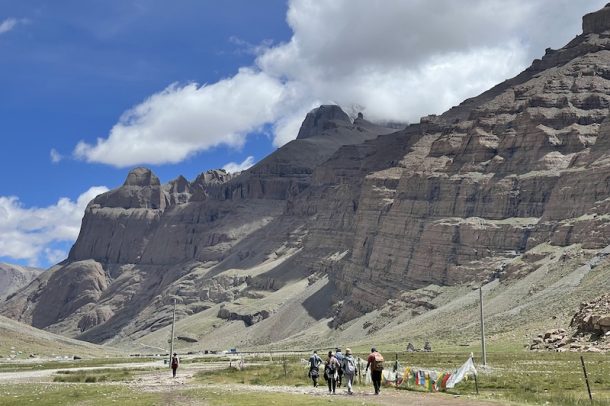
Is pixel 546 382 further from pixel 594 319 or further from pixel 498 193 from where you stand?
pixel 498 193

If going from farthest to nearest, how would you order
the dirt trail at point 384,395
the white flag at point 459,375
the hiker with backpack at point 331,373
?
the white flag at point 459,375
the hiker with backpack at point 331,373
the dirt trail at point 384,395

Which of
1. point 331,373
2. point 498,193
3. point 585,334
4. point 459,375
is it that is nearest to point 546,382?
point 459,375

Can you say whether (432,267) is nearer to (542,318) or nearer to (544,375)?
(542,318)

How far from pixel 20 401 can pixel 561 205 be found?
414 feet

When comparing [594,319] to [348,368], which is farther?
[594,319]

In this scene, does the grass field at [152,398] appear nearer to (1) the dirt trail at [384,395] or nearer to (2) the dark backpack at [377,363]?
(1) the dirt trail at [384,395]

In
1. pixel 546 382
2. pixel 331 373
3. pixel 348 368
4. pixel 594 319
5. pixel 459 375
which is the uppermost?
pixel 594 319

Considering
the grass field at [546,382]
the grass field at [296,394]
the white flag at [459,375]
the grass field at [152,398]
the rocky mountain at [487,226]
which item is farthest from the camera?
the rocky mountain at [487,226]

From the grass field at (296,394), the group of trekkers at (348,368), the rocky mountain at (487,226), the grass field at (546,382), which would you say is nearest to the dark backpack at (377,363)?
the group of trekkers at (348,368)

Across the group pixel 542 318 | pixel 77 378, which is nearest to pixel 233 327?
pixel 542 318

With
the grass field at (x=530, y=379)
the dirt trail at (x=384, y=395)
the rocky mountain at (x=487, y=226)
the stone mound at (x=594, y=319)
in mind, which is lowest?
the grass field at (x=530, y=379)

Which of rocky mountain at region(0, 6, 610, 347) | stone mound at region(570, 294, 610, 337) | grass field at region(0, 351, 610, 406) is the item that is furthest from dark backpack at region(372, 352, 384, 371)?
rocky mountain at region(0, 6, 610, 347)

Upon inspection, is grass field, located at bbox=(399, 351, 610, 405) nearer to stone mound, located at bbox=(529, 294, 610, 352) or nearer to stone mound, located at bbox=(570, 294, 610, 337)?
stone mound, located at bbox=(529, 294, 610, 352)

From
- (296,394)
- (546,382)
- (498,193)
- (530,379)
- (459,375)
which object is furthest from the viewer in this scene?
(498,193)
